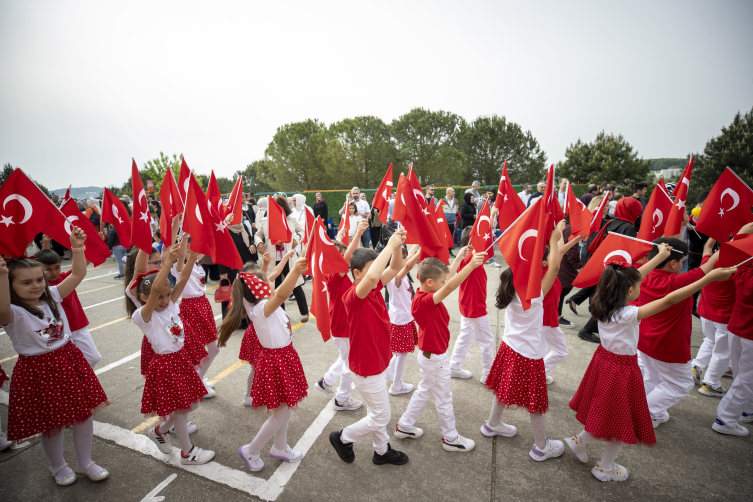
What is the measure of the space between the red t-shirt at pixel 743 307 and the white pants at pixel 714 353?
13.4 inches

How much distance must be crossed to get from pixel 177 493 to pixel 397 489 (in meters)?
1.73

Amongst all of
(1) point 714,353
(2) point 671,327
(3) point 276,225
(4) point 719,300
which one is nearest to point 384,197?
(3) point 276,225

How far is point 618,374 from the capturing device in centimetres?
264

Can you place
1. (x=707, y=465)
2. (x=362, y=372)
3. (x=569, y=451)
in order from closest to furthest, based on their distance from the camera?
(x=362, y=372), (x=707, y=465), (x=569, y=451)

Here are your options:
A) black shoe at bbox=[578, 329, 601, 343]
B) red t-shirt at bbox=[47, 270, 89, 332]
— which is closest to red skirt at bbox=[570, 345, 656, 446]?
black shoe at bbox=[578, 329, 601, 343]

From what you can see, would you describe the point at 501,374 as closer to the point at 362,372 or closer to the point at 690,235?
the point at 362,372

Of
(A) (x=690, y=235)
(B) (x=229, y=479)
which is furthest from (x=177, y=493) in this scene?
(A) (x=690, y=235)

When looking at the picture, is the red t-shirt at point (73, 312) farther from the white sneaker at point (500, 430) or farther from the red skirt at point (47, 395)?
the white sneaker at point (500, 430)

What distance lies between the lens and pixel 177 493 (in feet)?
9.02

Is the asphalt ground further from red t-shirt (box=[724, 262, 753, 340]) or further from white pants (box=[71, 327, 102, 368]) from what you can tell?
red t-shirt (box=[724, 262, 753, 340])

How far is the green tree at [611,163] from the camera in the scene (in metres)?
38.2

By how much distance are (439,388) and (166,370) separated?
2.30 meters

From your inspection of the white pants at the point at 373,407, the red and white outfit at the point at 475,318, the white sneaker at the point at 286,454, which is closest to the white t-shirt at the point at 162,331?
the white sneaker at the point at 286,454

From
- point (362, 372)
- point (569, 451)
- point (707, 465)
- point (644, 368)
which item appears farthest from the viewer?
point (644, 368)
